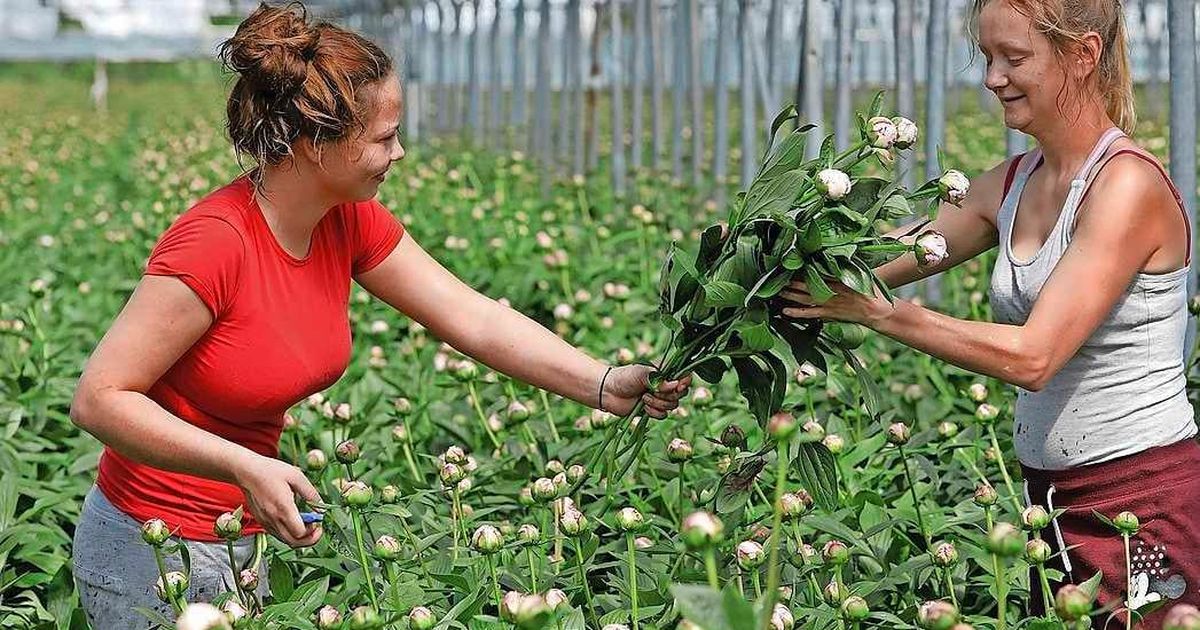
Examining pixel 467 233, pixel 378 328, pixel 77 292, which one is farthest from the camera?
pixel 467 233

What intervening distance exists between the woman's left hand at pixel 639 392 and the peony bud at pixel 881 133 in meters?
0.51

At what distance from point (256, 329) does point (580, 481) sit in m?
0.53

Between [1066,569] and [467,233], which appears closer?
Answer: [1066,569]

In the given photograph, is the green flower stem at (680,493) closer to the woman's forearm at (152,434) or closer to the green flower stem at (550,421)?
the green flower stem at (550,421)

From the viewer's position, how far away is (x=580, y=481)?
2.33 meters

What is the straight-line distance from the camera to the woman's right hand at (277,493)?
1920 mm

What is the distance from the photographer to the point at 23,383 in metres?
3.63

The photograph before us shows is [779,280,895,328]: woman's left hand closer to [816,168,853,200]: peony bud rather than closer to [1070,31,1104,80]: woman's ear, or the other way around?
[816,168,853,200]: peony bud

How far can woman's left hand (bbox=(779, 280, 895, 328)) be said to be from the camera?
1984mm

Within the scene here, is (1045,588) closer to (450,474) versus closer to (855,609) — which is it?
(855,609)

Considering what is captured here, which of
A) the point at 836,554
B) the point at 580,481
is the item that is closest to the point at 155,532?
the point at 580,481

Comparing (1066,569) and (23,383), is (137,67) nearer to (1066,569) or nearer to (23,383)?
(23,383)

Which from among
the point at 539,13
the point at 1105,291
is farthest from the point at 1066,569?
the point at 539,13

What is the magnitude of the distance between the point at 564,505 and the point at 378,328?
1.78m
